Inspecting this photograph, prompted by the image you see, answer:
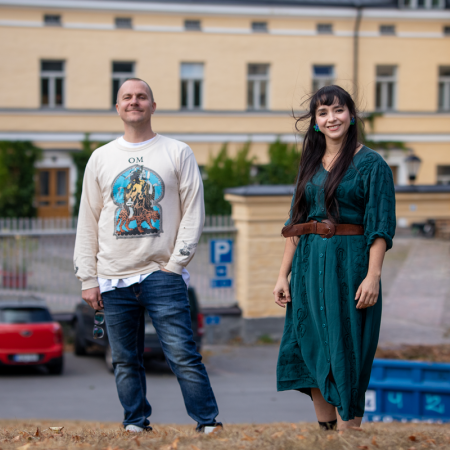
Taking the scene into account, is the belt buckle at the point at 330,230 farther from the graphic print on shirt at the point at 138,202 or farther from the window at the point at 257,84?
the window at the point at 257,84

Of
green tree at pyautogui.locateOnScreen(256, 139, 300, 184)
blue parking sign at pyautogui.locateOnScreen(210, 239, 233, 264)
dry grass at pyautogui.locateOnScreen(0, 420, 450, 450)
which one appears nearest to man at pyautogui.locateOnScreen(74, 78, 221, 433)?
dry grass at pyautogui.locateOnScreen(0, 420, 450, 450)

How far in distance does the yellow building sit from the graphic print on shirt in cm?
2179

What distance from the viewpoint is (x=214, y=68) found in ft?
88.6

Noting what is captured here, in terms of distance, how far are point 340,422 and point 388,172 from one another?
1289 millimetres

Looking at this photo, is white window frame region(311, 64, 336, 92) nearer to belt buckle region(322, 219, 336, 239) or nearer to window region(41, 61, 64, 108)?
window region(41, 61, 64, 108)

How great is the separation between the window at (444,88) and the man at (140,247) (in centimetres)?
2744

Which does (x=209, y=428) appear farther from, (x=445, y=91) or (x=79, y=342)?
(x=445, y=91)

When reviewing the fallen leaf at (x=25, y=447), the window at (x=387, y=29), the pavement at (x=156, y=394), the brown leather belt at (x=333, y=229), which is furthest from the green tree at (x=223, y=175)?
the fallen leaf at (x=25, y=447)

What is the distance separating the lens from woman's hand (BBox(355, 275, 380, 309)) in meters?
3.38

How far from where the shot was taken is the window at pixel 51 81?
26.0 metres

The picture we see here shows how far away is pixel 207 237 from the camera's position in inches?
516

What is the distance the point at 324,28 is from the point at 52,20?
1059 cm

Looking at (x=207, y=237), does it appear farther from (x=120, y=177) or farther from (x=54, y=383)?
(x=120, y=177)

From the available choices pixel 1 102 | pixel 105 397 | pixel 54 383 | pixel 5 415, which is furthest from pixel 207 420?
pixel 1 102
